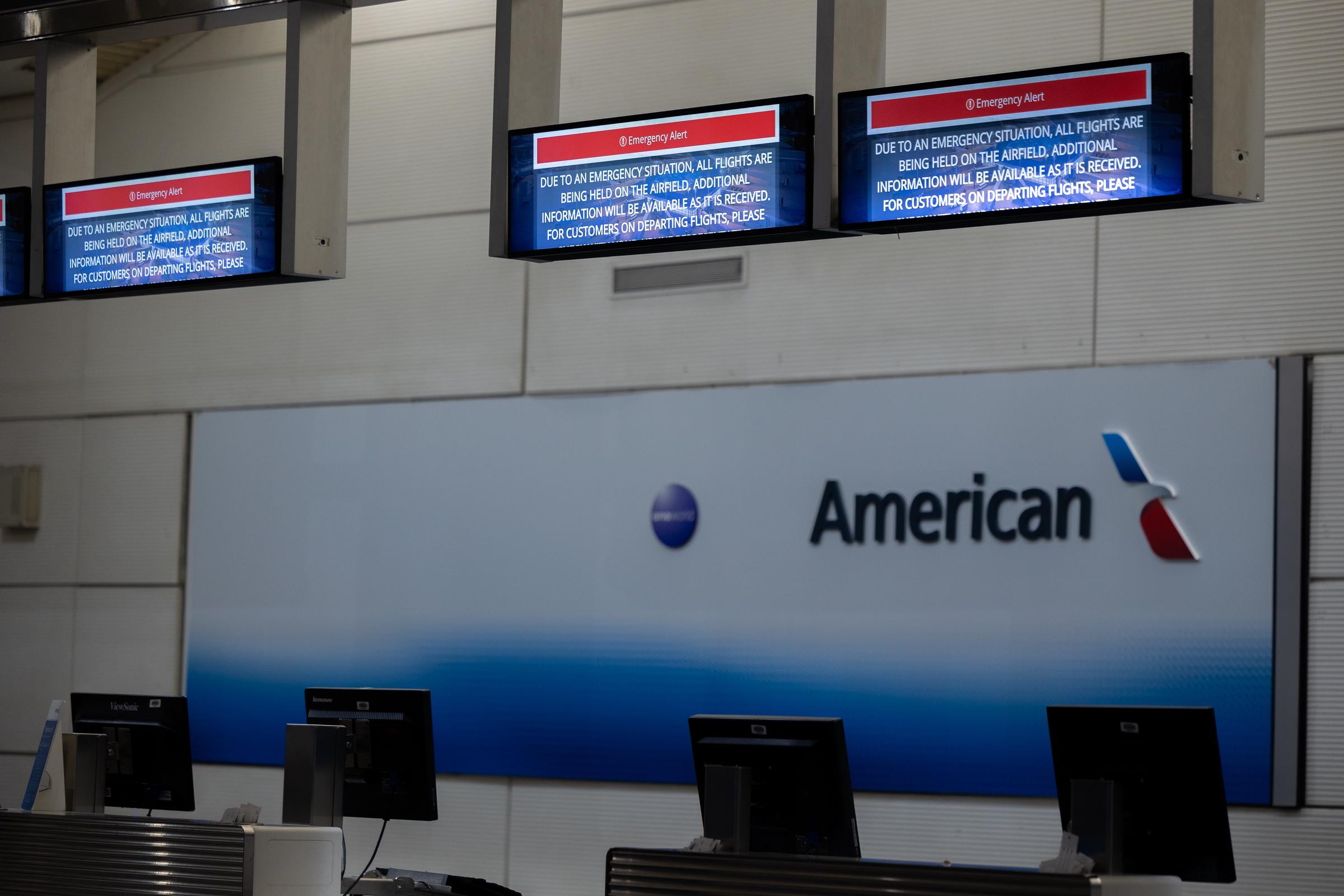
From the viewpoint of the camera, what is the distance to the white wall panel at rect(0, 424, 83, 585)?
7.80 metres

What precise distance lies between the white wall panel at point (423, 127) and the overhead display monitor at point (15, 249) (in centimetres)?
192

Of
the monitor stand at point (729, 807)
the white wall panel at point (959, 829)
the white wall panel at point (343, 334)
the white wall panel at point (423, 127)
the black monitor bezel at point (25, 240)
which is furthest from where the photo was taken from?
the white wall panel at point (423, 127)

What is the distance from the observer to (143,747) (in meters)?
5.40

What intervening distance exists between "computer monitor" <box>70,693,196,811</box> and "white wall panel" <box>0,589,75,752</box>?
2338mm

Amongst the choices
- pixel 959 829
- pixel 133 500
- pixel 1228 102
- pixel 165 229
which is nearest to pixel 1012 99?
pixel 1228 102

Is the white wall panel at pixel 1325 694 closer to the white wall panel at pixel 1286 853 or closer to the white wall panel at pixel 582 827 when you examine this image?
the white wall panel at pixel 1286 853

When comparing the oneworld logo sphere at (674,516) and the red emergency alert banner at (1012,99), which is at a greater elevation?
the red emergency alert banner at (1012,99)

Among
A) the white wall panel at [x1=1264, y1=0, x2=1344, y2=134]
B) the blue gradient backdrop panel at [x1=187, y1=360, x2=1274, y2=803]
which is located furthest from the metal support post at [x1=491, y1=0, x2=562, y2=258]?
the white wall panel at [x1=1264, y1=0, x2=1344, y2=134]

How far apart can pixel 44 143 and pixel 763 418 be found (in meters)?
2.72

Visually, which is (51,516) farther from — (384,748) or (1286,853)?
(1286,853)

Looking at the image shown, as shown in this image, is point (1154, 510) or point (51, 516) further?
point (51, 516)

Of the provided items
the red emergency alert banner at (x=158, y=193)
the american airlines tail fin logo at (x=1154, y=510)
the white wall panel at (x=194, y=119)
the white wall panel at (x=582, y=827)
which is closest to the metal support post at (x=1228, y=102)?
the american airlines tail fin logo at (x=1154, y=510)

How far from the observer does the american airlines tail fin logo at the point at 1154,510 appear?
17.9 ft

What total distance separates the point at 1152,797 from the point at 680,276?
3.30 metres
